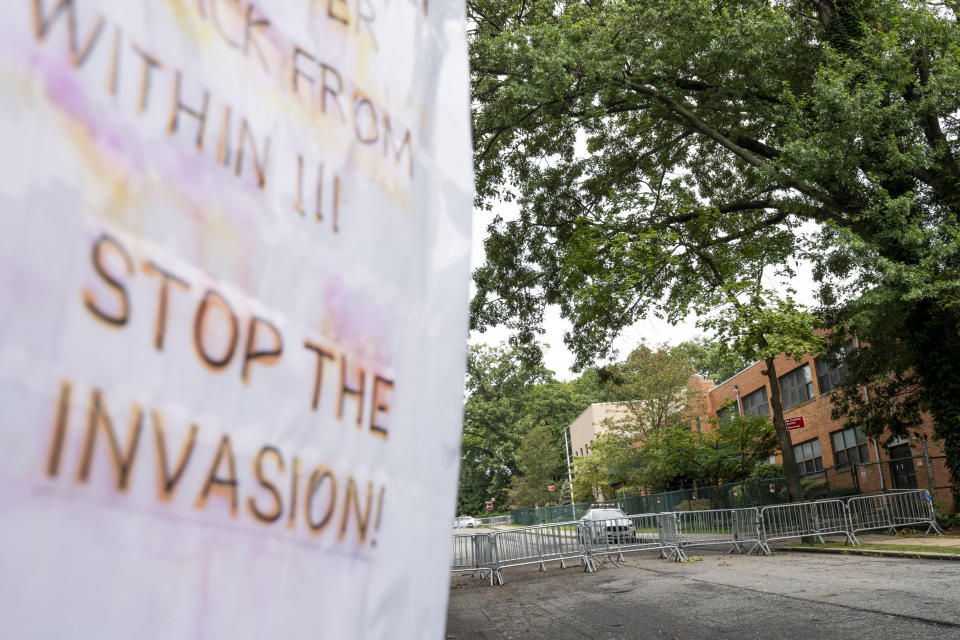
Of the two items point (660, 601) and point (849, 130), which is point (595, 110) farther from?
point (660, 601)

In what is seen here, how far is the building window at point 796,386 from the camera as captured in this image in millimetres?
32763

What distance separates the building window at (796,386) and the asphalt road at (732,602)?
20125 millimetres

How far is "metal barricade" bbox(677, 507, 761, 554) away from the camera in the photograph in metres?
17.0

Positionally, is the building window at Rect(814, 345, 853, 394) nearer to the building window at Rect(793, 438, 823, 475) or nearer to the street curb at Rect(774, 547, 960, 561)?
the building window at Rect(793, 438, 823, 475)

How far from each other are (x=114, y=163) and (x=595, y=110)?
14.1 m

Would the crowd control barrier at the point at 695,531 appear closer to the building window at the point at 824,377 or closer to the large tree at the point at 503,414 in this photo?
the building window at the point at 824,377

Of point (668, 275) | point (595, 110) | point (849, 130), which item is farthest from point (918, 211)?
point (595, 110)

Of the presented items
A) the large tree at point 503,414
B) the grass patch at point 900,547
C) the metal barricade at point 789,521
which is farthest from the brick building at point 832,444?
the large tree at point 503,414

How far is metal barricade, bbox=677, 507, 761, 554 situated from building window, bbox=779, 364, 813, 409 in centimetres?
1669

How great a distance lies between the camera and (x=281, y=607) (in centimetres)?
95

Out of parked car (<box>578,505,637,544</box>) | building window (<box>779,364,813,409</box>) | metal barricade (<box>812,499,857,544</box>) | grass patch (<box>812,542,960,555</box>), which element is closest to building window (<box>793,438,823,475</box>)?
building window (<box>779,364,813,409</box>)

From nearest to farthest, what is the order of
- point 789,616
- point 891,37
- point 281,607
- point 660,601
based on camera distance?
point 281,607, point 789,616, point 660,601, point 891,37

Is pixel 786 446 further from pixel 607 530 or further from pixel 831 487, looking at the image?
pixel 831 487

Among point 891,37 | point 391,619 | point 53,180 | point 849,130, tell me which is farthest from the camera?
point 891,37
